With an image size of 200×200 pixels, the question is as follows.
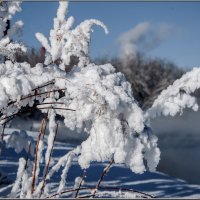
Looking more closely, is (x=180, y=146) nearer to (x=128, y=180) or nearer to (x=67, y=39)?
(x=128, y=180)

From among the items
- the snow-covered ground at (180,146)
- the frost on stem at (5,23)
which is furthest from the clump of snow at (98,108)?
the snow-covered ground at (180,146)

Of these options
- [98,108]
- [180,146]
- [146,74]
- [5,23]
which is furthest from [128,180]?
[146,74]

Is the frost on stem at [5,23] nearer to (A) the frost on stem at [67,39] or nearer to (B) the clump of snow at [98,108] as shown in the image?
(A) the frost on stem at [67,39]

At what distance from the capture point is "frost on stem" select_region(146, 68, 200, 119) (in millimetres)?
1964

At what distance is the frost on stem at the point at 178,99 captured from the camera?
1.96 meters

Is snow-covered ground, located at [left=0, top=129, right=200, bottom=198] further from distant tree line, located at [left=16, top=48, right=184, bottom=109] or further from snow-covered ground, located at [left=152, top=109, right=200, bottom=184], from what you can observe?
A: distant tree line, located at [left=16, top=48, right=184, bottom=109]

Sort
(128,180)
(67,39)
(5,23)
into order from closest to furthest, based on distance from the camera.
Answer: (67,39) → (5,23) → (128,180)

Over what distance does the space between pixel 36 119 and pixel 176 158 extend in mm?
7934

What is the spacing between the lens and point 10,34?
2451 millimetres

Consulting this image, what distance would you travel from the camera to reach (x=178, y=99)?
1.98 metres

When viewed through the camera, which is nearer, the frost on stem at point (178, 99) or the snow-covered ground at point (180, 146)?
the frost on stem at point (178, 99)

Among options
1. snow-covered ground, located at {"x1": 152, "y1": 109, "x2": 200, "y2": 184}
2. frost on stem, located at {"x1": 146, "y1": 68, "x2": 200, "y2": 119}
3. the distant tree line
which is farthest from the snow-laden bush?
the distant tree line

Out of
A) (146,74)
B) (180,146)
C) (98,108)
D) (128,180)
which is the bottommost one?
(128,180)

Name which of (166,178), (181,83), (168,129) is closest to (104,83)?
Result: (181,83)
